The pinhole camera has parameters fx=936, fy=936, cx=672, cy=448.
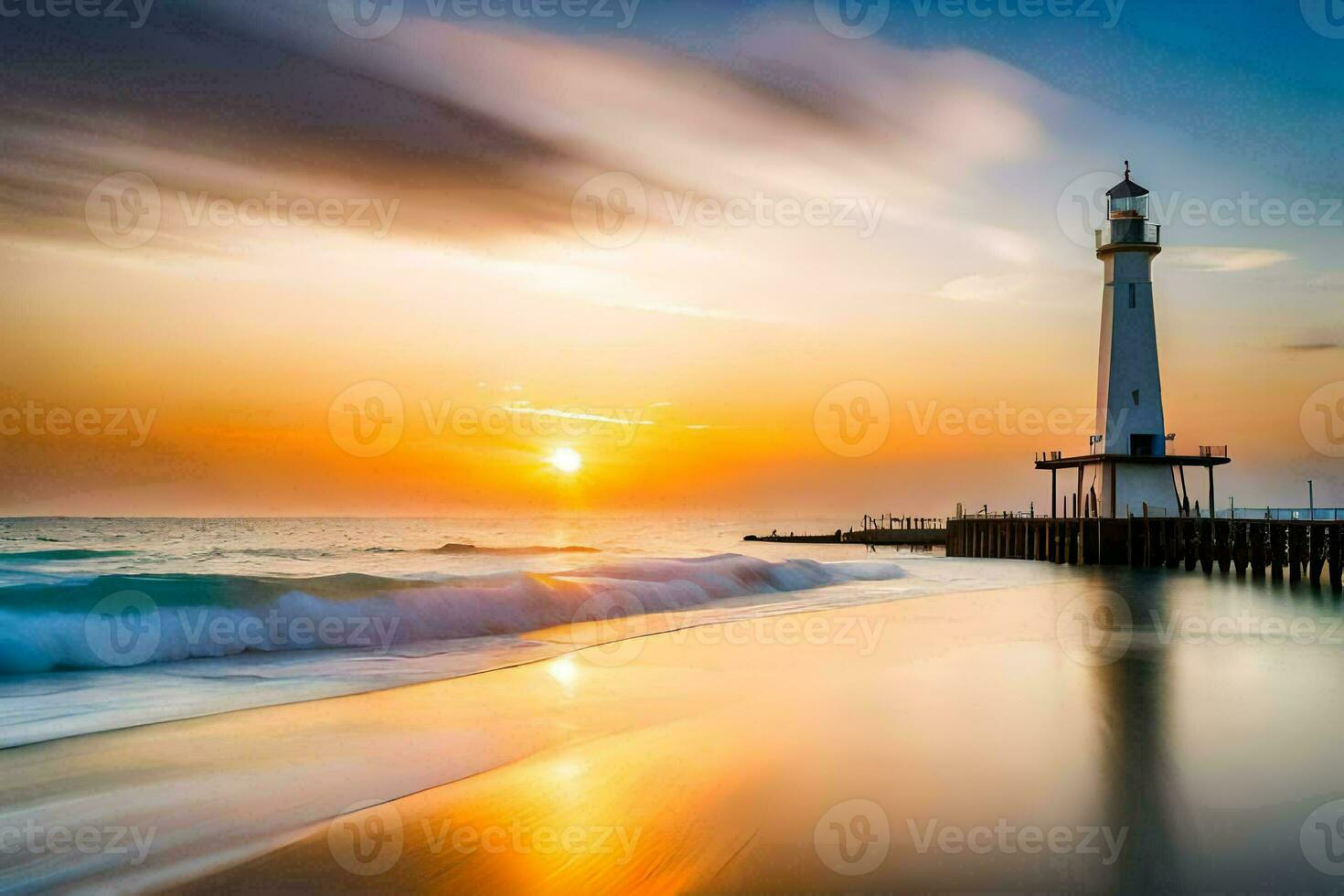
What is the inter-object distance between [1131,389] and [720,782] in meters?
37.9

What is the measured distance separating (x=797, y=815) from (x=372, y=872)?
228cm

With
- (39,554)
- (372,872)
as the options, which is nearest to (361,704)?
(372,872)

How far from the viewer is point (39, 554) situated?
96.0ft

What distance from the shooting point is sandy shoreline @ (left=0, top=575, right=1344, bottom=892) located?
14.6 feet

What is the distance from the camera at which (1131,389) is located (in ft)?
127

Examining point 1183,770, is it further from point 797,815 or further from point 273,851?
point 273,851

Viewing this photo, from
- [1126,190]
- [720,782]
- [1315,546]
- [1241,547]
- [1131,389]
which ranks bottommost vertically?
[720,782]

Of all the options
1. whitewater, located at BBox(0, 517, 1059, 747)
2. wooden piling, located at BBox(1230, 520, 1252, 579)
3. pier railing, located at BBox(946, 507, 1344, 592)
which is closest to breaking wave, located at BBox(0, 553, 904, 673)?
whitewater, located at BBox(0, 517, 1059, 747)

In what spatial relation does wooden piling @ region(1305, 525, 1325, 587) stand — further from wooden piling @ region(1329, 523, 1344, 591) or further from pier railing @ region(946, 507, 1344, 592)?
wooden piling @ region(1329, 523, 1344, 591)

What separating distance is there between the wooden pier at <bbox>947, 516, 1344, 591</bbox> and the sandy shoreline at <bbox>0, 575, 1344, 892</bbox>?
968 inches

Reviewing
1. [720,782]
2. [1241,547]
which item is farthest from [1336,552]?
[720,782]

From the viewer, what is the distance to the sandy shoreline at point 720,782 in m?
4.45

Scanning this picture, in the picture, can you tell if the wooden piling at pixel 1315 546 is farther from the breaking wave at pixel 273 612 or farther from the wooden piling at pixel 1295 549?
the breaking wave at pixel 273 612

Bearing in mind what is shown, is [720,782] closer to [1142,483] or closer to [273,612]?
[273,612]
